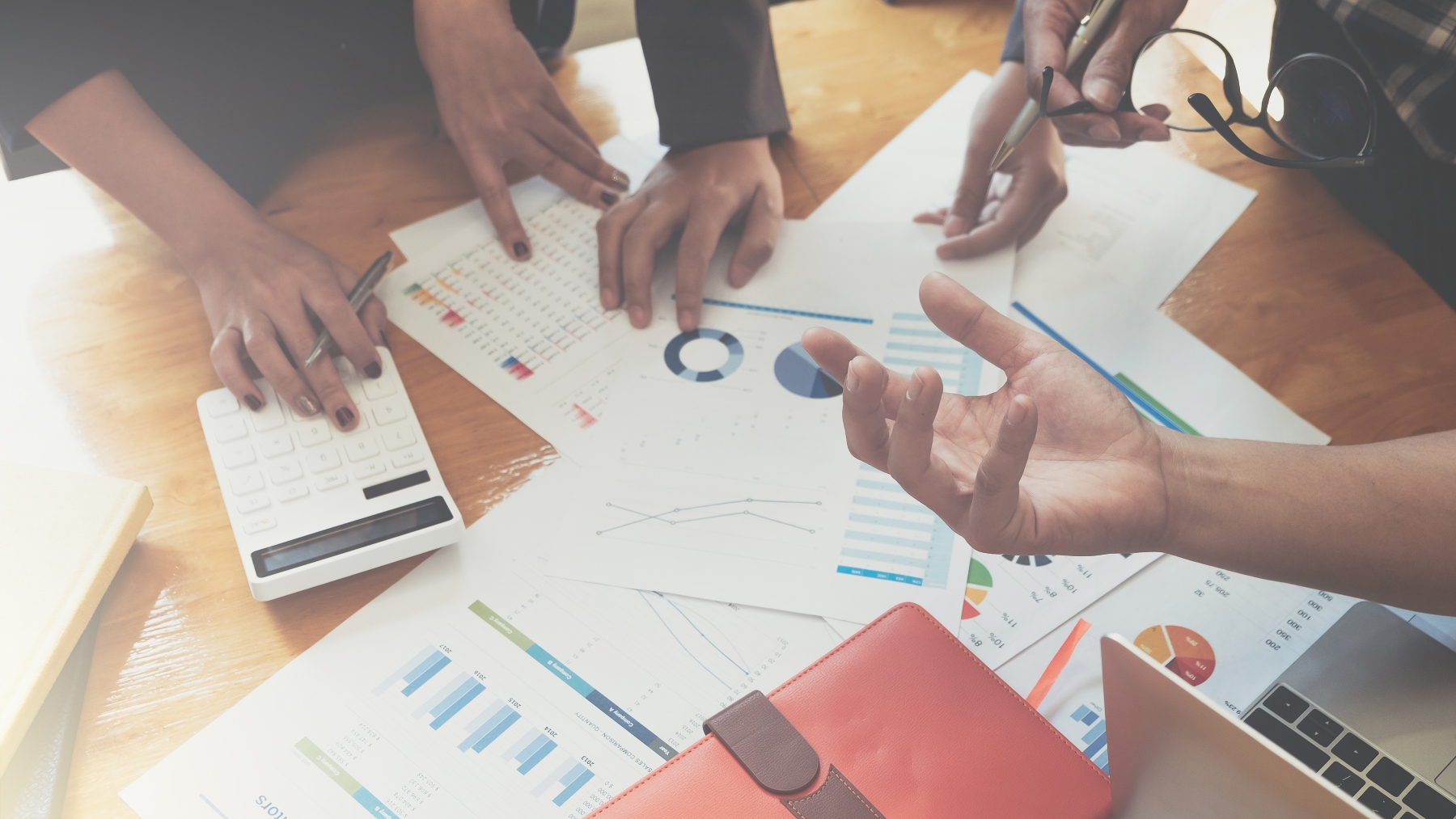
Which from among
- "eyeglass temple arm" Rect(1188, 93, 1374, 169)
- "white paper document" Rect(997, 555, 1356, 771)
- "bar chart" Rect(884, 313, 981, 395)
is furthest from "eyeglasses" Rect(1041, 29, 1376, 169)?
"white paper document" Rect(997, 555, 1356, 771)

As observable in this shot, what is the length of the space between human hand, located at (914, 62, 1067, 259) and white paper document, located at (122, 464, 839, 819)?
0.44 meters

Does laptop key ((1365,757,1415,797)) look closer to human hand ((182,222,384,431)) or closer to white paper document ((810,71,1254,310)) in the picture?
white paper document ((810,71,1254,310))

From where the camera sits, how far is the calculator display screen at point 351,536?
0.63m

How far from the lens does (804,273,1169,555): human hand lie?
0.49m

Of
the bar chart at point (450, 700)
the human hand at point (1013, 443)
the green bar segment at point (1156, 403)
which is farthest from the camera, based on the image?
the green bar segment at point (1156, 403)

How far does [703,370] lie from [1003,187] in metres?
0.38

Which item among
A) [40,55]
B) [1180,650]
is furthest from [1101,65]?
[40,55]

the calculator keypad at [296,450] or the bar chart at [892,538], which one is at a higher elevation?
the bar chart at [892,538]

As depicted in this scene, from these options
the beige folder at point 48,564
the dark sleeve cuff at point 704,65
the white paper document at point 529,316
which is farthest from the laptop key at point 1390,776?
the beige folder at point 48,564

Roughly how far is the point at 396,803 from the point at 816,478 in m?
0.38

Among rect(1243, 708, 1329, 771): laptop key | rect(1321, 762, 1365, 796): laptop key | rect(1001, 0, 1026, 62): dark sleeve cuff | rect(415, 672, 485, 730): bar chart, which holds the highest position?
rect(1001, 0, 1026, 62): dark sleeve cuff

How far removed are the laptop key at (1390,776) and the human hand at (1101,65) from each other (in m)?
0.49

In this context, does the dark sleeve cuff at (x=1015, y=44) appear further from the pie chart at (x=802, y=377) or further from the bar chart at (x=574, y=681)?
the bar chart at (x=574, y=681)

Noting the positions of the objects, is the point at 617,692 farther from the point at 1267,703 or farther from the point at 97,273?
the point at 97,273
